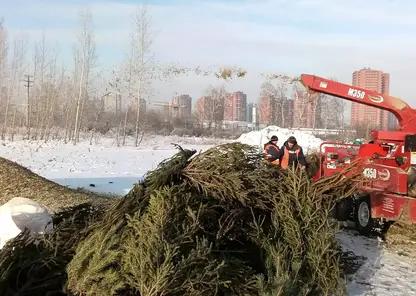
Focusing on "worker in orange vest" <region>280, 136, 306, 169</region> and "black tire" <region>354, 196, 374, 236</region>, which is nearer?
"black tire" <region>354, 196, 374, 236</region>

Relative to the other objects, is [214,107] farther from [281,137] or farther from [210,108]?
[281,137]

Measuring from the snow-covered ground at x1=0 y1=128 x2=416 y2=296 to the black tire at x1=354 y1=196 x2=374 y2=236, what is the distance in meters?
0.23

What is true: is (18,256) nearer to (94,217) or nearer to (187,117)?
(94,217)

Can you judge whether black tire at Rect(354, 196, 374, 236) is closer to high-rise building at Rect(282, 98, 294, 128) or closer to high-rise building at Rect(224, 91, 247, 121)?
high-rise building at Rect(282, 98, 294, 128)

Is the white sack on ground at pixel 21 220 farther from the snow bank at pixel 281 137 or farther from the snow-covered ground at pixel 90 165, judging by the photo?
the snow bank at pixel 281 137

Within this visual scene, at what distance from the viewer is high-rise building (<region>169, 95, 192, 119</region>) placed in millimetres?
65719

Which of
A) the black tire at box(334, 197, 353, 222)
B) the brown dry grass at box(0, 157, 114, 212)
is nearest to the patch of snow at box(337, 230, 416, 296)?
the black tire at box(334, 197, 353, 222)

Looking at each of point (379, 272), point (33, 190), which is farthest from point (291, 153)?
point (33, 190)

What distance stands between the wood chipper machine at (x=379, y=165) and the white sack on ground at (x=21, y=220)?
4007 millimetres

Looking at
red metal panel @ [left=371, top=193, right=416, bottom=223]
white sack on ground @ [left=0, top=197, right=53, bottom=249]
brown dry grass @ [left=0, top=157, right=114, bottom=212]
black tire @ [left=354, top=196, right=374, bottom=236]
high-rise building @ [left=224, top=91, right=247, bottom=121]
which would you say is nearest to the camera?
white sack on ground @ [left=0, top=197, right=53, bottom=249]

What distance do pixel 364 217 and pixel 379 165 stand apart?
45.8 inches

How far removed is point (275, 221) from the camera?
534 centimetres

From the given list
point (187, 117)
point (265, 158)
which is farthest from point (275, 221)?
point (187, 117)

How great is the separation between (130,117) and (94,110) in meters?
4.05
